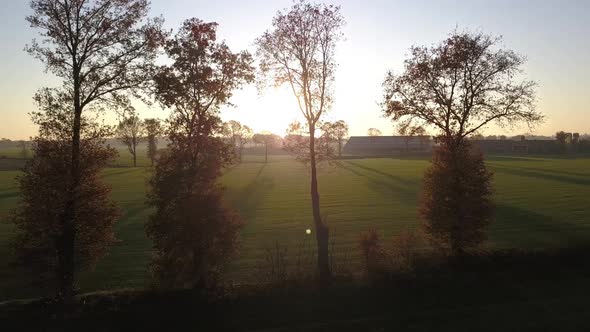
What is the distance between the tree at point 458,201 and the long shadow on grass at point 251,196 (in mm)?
21501

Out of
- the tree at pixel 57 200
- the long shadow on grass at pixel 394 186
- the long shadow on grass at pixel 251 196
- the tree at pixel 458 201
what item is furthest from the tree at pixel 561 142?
the tree at pixel 57 200

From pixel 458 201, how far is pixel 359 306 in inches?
327

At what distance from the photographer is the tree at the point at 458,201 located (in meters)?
19.8

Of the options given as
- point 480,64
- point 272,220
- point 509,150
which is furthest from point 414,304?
point 509,150

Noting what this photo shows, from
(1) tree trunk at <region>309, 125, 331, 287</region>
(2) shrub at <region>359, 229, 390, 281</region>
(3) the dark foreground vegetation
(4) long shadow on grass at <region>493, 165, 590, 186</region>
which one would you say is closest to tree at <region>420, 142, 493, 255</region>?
(3) the dark foreground vegetation

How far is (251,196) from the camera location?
5394cm

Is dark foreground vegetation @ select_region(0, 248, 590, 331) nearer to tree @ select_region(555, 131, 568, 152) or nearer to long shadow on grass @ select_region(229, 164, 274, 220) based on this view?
long shadow on grass @ select_region(229, 164, 274, 220)

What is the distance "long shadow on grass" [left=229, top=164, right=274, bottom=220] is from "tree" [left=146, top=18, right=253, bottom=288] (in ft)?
74.7

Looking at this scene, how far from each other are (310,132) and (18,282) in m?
15.7

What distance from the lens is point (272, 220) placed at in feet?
124

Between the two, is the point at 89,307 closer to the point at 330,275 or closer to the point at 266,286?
the point at 266,286

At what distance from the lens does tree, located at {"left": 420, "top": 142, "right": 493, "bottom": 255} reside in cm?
1984

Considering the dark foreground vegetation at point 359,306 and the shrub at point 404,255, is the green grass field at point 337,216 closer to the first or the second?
the shrub at point 404,255

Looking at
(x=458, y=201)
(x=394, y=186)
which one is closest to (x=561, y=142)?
(x=394, y=186)
